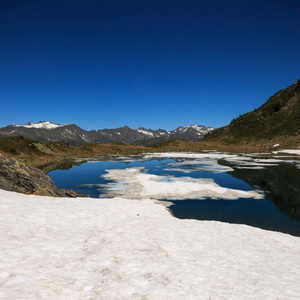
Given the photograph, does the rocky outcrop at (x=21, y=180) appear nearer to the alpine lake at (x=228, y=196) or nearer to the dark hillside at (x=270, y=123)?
the alpine lake at (x=228, y=196)

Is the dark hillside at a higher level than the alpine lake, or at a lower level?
higher

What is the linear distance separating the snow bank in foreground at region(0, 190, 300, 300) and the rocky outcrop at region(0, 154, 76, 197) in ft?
18.2

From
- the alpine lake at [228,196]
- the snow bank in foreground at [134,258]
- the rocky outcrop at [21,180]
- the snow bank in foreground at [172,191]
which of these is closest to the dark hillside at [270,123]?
the alpine lake at [228,196]

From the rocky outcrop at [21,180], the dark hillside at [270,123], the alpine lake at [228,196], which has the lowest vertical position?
the alpine lake at [228,196]

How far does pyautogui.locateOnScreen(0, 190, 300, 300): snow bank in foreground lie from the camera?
7340mm

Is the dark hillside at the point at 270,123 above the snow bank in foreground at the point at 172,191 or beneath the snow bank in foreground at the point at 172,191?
above

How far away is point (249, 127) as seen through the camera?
520 feet

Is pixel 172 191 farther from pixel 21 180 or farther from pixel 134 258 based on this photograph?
pixel 134 258

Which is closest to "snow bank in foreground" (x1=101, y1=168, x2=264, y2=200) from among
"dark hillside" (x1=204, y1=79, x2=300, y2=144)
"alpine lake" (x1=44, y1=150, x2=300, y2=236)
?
"alpine lake" (x1=44, y1=150, x2=300, y2=236)

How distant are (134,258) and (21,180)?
1892 cm

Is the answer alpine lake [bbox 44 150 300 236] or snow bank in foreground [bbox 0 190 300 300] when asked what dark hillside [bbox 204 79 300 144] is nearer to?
alpine lake [bbox 44 150 300 236]

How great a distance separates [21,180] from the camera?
2289cm

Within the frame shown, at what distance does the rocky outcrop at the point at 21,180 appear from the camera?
70.6ft

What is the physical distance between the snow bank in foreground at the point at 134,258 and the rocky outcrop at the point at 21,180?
5560 millimetres
